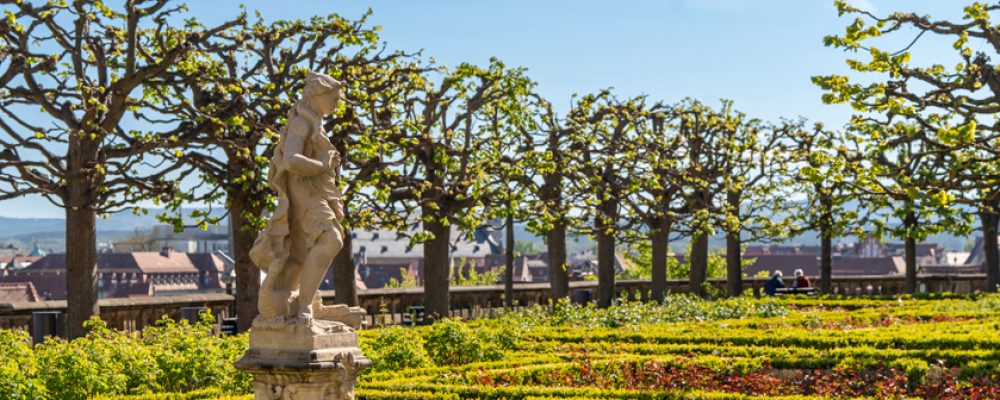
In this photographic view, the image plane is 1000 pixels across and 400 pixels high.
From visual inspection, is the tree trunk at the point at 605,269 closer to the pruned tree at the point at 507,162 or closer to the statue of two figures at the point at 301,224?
the pruned tree at the point at 507,162

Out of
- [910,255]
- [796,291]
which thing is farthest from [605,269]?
[910,255]

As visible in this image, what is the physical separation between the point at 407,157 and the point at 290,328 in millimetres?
12247

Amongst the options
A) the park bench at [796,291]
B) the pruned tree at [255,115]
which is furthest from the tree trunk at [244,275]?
the park bench at [796,291]

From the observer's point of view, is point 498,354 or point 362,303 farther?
point 362,303

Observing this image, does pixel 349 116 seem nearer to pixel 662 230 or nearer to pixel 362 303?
pixel 362 303

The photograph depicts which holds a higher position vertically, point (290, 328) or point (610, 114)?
Result: point (610, 114)

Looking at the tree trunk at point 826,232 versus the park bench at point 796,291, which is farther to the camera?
the park bench at point 796,291

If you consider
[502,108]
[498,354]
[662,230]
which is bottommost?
[498,354]

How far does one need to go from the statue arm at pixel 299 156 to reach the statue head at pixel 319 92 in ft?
0.69

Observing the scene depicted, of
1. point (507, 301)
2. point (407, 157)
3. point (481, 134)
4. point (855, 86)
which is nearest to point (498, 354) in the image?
point (855, 86)

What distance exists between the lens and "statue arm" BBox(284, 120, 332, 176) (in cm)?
960

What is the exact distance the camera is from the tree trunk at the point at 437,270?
22.5 meters

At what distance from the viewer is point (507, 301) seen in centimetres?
2722

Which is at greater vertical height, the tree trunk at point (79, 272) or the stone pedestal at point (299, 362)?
the tree trunk at point (79, 272)
